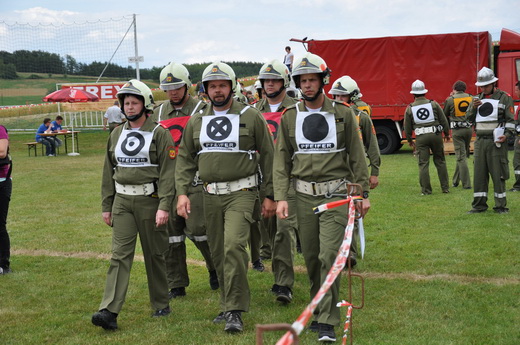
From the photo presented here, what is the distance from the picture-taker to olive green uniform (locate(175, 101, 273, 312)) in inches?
236

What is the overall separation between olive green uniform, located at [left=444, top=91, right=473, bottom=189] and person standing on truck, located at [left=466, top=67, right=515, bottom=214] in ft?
11.0

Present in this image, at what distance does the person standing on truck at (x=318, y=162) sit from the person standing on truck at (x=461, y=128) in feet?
31.0

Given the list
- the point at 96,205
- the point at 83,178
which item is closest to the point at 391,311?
the point at 96,205

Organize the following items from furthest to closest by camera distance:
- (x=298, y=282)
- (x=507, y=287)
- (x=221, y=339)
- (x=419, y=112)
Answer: (x=419, y=112) → (x=298, y=282) → (x=507, y=287) → (x=221, y=339)

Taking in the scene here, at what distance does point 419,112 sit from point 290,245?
7459 mm

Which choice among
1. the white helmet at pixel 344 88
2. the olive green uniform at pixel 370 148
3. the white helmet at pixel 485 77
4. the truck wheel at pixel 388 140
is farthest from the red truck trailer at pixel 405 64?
the olive green uniform at pixel 370 148

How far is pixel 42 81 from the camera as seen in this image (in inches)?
1359

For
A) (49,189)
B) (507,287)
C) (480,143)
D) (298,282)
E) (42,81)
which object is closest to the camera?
(507,287)

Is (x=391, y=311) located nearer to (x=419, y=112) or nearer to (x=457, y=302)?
(x=457, y=302)

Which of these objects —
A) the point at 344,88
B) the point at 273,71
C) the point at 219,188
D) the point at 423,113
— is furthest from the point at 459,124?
the point at 219,188

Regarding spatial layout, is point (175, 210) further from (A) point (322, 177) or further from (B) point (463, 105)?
(B) point (463, 105)

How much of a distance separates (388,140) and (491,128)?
1214 centimetres

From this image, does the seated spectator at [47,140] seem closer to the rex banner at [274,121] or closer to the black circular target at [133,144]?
the rex banner at [274,121]

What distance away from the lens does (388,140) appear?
905 inches
